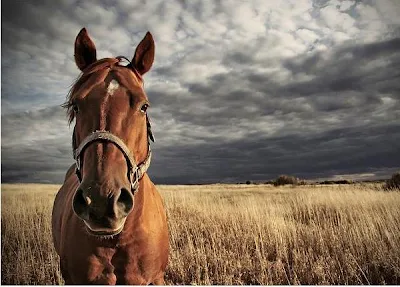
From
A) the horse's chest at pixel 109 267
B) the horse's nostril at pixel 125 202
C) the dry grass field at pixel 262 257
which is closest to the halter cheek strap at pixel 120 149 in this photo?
the horse's nostril at pixel 125 202

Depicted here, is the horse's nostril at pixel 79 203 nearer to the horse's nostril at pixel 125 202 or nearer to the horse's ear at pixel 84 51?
the horse's nostril at pixel 125 202

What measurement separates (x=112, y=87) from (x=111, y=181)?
484mm

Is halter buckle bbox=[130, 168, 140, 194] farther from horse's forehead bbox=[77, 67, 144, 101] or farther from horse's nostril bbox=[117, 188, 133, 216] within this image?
horse's forehead bbox=[77, 67, 144, 101]

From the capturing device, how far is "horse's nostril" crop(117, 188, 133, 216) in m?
1.35

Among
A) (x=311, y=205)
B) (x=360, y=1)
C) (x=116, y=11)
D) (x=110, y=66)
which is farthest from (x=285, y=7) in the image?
(x=311, y=205)

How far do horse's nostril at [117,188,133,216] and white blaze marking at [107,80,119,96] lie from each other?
18.6 inches

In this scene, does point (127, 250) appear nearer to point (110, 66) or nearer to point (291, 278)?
point (110, 66)

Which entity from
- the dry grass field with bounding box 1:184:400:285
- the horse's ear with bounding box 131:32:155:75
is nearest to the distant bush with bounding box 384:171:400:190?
the dry grass field with bounding box 1:184:400:285

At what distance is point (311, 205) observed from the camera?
7.51 metres

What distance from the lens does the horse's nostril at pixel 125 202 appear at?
135 centimetres

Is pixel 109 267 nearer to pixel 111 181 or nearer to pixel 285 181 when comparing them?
pixel 111 181

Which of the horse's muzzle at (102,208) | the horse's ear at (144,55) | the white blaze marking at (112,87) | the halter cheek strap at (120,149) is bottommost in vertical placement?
the horse's muzzle at (102,208)

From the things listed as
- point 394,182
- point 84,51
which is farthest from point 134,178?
point 394,182

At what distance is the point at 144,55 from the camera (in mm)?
1931
